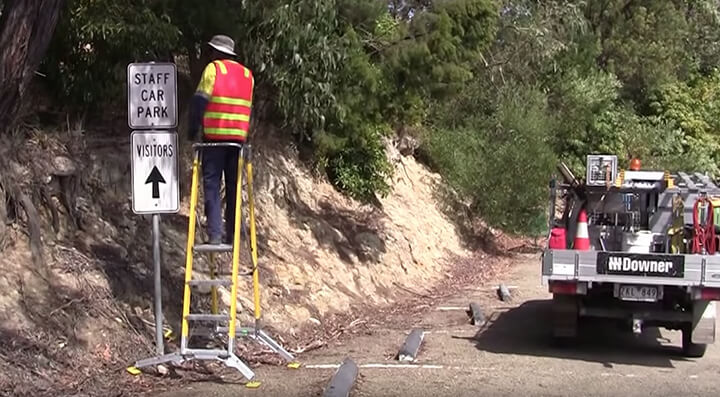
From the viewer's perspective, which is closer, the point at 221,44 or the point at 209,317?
the point at 209,317

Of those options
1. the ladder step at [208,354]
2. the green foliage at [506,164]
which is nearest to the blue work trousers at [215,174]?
the ladder step at [208,354]

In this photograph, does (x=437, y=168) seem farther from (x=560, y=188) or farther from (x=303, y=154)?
(x=560, y=188)

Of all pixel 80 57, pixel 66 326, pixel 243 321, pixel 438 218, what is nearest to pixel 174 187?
pixel 66 326

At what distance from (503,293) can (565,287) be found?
569 cm

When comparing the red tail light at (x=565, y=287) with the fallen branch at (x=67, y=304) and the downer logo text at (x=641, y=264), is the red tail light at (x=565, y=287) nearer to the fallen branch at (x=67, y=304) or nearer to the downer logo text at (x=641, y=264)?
the downer logo text at (x=641, y=264)

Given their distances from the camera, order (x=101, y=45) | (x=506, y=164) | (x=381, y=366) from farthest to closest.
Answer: (x=506, y=164), (x=101, y=45), (x=381, y=366)

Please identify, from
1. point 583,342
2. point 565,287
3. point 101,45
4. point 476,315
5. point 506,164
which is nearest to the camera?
point 565,287

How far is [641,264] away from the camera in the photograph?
10320 millimetres

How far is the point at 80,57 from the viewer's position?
11.3m

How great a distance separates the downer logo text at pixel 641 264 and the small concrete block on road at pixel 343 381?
10.00ft

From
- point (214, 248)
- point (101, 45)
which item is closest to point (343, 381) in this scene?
point (214, 248)

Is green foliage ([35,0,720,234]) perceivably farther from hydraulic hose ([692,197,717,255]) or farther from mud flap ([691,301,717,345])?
mud flap ([691,301,717,345])

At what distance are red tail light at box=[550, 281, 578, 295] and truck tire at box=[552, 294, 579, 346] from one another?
0.43 metres

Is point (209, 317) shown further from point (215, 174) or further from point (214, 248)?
point (215, 174)
